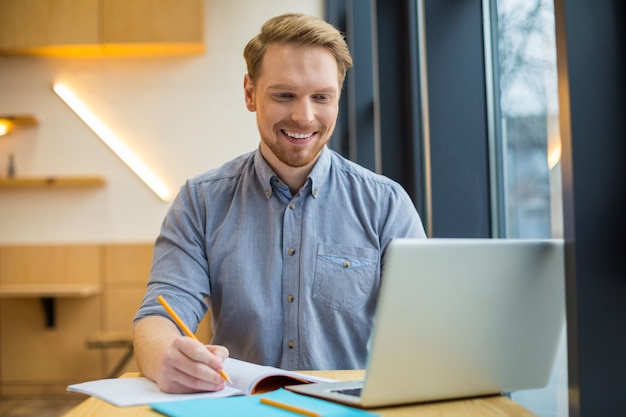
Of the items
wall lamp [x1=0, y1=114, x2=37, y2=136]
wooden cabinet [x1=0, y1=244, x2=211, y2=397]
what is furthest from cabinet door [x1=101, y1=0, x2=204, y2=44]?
wooden cabinet [x1=0, y1=244, x2=211, y2=397]

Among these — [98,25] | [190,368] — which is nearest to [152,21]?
[98,25]

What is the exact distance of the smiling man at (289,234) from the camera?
5.71 ft

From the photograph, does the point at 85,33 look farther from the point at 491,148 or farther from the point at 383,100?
the point at 491,148

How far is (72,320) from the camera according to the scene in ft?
17.6

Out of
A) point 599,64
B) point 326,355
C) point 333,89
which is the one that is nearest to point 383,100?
point 333,89

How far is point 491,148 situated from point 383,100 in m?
0.89

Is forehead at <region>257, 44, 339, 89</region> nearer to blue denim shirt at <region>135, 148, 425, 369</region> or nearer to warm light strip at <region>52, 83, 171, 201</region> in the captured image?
blue denim shirt at <region>135, 148, 425, 369</region>

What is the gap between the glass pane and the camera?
1723mm

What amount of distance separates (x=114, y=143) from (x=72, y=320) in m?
1.27

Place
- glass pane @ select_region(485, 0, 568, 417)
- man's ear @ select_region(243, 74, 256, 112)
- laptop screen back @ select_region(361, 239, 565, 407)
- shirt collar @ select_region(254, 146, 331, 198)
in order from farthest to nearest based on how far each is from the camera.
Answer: man's ear @ select_region(243, 74, 256, 112), shirt collar @ select_region(254, 146, 331, 198), glass pane @ select_region(485, 0, 568, 417), laptop screen back @ select_region(361, 239, 565, 407)

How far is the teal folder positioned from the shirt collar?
770 mm

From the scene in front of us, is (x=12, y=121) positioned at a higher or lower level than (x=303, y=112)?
higher

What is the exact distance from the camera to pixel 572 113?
3.38 ft

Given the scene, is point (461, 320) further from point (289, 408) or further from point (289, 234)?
point (289, 234)
